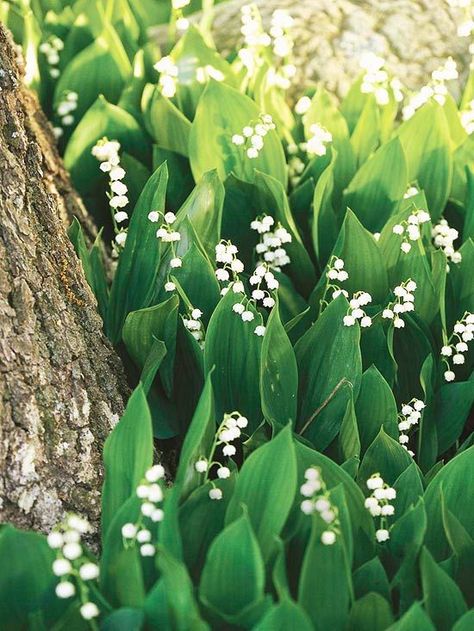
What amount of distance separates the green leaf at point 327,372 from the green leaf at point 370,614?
1.64 ft

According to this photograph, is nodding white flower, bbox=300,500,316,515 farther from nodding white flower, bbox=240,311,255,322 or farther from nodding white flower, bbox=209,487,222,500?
nodding white flower, bbox=240,311,255,322

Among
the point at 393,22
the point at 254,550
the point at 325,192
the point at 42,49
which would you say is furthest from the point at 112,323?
the point at 393,22

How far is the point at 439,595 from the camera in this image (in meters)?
1.52

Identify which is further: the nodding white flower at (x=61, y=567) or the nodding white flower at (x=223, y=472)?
the nodding white flower at (x=223, y=472)

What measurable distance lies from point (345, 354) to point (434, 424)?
317 millimetres

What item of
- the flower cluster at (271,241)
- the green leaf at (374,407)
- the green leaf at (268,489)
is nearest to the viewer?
the green leaf at (268,489)

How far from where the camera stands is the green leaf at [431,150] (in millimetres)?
2559

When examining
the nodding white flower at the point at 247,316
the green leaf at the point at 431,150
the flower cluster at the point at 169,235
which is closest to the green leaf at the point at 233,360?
the nodding white flower at the point at 247,316

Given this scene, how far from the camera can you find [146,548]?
150cm

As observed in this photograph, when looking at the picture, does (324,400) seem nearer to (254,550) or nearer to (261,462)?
(261,462)

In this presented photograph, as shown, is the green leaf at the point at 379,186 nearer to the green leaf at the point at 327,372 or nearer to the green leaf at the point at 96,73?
the green leaf at the point at 327,372

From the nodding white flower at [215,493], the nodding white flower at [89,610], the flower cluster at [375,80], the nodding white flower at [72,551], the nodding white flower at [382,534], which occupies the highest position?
the flower cluster at [375,80]

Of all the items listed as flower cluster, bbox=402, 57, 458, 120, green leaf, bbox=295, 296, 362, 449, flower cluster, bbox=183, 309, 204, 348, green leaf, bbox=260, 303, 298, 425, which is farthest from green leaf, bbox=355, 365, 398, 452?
flower cluster, bbox=402, 57, 458, 120

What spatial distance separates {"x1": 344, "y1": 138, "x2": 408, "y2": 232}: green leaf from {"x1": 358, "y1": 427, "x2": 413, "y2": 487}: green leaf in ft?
A: 2.64
